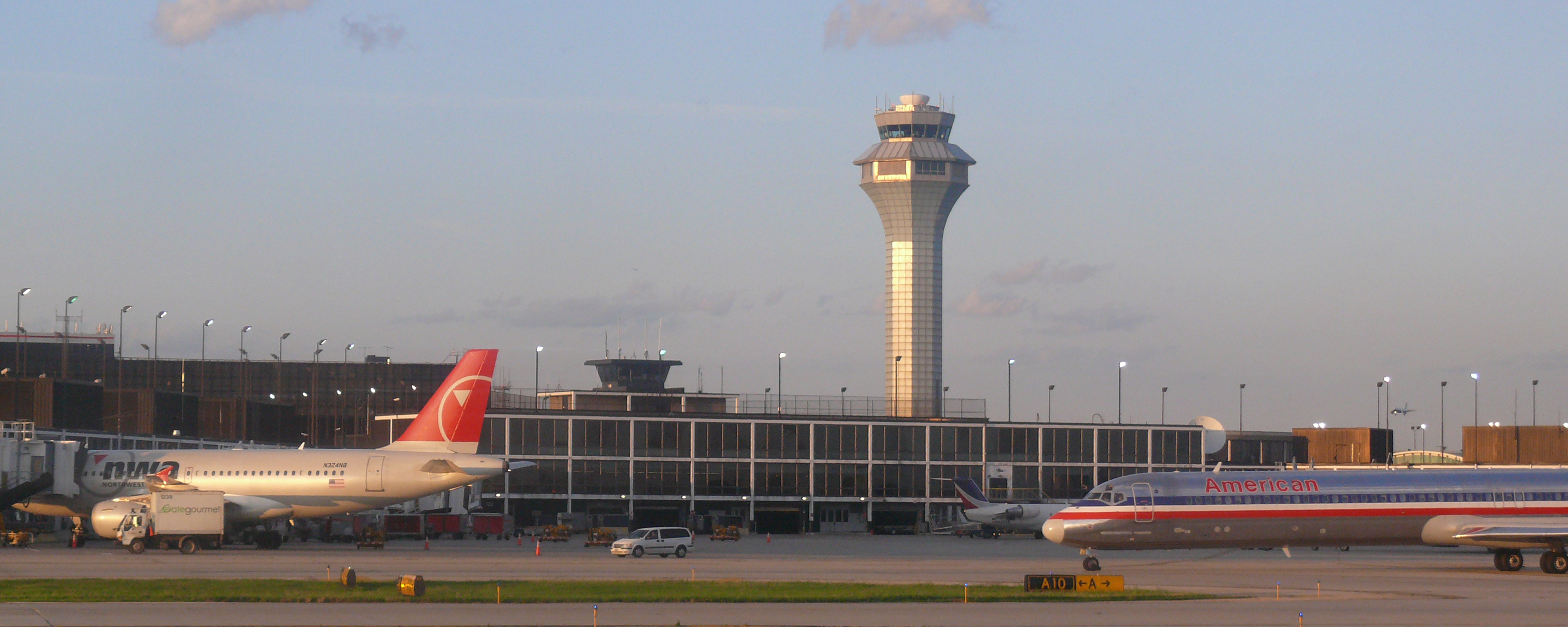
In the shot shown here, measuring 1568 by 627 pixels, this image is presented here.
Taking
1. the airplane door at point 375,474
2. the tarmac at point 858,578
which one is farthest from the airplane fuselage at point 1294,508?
the airplane door at point 375,474

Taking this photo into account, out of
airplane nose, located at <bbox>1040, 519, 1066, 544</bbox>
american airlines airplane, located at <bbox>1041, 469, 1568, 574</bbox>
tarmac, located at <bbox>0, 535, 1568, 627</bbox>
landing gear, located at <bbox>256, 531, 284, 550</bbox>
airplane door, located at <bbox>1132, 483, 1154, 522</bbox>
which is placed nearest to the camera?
tarmac, located at <bbox>0, 535, 1568, 627</bbox>

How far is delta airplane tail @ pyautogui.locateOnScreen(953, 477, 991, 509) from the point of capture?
92.4 metres

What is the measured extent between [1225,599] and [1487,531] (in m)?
18.4

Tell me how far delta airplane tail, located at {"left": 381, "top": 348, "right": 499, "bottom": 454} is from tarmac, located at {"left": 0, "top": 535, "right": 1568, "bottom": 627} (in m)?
4.40

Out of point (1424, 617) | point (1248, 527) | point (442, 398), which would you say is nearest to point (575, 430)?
point (442, 398)

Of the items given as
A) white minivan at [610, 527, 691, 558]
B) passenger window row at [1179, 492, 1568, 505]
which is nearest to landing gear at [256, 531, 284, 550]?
white minivan at [610, 527, 691, 558]

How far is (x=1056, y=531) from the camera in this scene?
160 feet

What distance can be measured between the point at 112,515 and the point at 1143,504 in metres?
38.9

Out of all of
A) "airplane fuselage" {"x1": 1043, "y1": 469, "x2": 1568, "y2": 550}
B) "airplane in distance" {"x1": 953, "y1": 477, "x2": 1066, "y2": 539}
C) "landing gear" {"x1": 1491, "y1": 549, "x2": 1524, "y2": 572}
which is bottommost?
"airplane in distance" {"x1": 953, "y1": 477, "x2": 1066, "y2": 539}

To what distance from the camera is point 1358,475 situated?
52500mm

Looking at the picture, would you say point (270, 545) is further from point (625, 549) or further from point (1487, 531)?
point (1487, 531)

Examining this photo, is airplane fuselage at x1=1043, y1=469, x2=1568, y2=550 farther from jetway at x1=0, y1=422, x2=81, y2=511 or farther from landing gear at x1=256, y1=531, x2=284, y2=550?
jetway at x1=0, y1=422, x2=81, y2=511

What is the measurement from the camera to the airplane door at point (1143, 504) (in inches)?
1923

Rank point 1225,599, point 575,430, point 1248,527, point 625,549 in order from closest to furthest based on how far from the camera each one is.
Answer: point 1225,599 → point 1248,527 → point 625,549 → point 575,430
